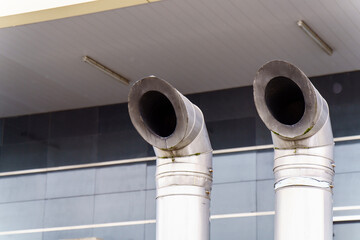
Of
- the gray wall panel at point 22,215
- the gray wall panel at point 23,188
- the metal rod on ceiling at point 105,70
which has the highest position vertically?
the metal rod on ceiling at point 105,70

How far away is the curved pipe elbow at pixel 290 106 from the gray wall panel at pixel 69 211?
17.7 ft

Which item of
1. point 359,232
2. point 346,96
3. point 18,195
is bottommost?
point 359,232

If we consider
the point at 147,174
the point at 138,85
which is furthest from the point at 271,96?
the point at 147,174

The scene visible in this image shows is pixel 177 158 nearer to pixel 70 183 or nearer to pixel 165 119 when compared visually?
pixel 165 119

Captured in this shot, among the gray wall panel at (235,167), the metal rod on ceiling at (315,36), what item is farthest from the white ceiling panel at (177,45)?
the gray wall panel at (235,167)

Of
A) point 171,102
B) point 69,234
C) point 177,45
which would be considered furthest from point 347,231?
point 69,234

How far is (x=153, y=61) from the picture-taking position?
14.5 meters

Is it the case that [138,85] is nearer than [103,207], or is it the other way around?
[138,85]

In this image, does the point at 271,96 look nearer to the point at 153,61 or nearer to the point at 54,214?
the point at 153,61

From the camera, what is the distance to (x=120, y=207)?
51.3ft

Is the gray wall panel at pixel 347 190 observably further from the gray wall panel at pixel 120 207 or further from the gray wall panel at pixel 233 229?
the gray wall panel at pixel 120 207

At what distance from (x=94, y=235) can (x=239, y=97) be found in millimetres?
3828

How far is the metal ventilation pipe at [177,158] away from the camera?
38.8ft

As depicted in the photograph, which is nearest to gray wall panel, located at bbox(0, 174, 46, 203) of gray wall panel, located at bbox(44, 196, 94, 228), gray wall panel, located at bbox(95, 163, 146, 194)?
gray wall panel, located at bbox(44, 196, 94, 228)
